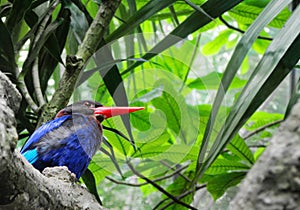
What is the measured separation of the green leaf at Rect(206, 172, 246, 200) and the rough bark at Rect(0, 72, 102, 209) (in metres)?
0.70

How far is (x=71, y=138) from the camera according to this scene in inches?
43.9

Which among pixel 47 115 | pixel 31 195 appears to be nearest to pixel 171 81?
pixel 47 115

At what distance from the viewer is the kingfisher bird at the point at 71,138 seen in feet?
3.40

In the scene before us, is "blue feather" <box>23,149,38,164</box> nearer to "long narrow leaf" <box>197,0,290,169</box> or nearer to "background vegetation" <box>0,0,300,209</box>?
"background vegetation" <box>0,0,300,209</box>

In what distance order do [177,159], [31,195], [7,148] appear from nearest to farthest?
[7,148]
[31,195]
[177,159]

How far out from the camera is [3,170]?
43cm

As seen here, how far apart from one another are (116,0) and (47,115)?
11.8 inches

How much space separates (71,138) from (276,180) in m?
0.91

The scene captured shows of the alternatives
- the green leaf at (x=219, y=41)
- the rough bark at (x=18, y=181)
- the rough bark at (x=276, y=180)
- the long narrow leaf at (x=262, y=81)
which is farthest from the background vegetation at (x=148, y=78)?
the green leaf at (x=219, y=41)

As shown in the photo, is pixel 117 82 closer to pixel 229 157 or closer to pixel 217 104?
pixel 217 104

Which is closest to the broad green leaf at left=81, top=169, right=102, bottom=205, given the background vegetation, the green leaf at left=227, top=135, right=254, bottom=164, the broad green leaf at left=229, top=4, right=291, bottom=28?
the background vegetation

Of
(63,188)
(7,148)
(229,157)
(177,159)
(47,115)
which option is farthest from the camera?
(229,157)

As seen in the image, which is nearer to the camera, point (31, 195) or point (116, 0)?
point (31, 195)

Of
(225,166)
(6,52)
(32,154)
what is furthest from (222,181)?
(6,52)
